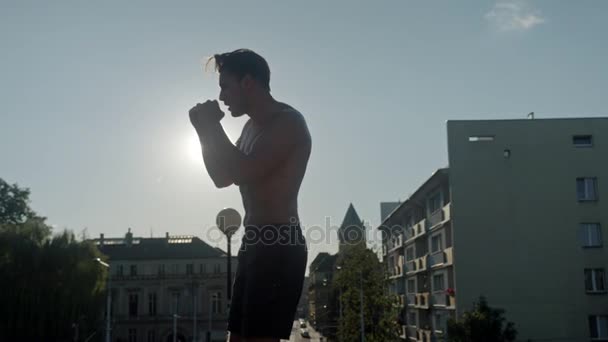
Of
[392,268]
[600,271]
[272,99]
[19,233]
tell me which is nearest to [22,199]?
[19,233]

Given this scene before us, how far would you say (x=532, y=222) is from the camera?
42.6 metres

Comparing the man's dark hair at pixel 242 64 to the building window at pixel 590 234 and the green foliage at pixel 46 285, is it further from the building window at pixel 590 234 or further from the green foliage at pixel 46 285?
the green foliage at pixel 46 285

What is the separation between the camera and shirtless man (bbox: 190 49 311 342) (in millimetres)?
3836

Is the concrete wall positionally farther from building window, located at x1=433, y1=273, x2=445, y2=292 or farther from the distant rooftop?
the distant rooftop

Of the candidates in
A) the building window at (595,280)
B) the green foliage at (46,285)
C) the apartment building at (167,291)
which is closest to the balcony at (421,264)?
the building window at (595,280)

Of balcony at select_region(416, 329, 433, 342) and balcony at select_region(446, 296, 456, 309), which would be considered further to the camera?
balcony at select_region(416, 329, 433, 342)

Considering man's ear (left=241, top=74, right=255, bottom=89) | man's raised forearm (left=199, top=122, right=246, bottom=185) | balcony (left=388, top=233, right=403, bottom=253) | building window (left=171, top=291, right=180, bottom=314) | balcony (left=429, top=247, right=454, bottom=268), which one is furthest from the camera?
building window (left=171, top=291, right=180, bottom=314)

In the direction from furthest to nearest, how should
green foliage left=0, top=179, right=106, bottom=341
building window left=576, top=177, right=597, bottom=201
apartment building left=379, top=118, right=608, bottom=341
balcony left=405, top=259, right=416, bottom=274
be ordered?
balcony left=405, top=259, right=416, bottom=274 → green foliage left=0, top=179, right=106, bottom=341 → building window left=576, top=177, right=597, bottom=201 → apartment building left=379, top=118, right=608, bottom=341

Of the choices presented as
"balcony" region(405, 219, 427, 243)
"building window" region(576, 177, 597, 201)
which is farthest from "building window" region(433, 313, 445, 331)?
"building window" region(576, 177, 597, 201)

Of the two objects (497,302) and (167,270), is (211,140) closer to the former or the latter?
(497,302)

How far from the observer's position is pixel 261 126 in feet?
13.7

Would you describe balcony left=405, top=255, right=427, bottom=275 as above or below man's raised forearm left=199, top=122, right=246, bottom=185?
above

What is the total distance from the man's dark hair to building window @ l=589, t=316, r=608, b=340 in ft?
136

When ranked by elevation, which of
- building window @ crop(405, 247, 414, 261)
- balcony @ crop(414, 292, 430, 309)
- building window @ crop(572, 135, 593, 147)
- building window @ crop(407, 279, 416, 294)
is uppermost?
building window @ crop(572, 135, 593, 147)
